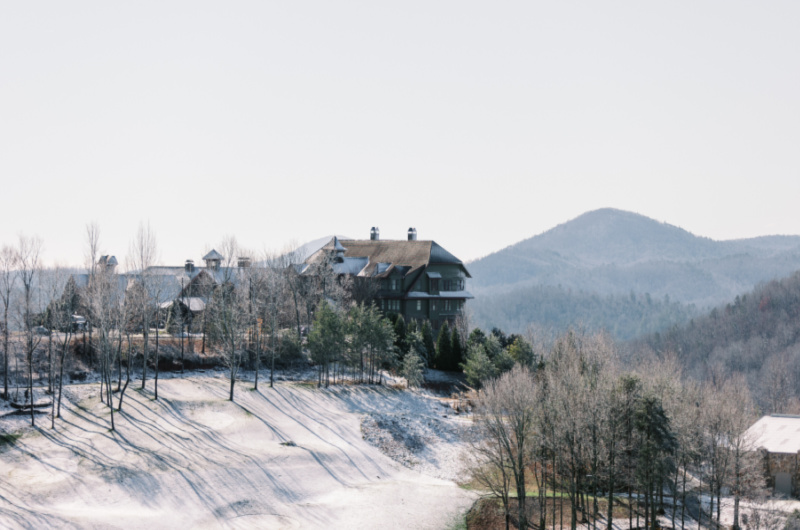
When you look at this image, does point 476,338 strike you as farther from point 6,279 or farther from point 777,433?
point 6,279

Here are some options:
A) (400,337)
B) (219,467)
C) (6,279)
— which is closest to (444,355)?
(400,337)

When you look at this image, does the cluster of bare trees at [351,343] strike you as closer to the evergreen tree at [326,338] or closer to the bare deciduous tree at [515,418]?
the evergreen tree at [326,338]

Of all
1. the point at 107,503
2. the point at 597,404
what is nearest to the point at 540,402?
the point at 597,404

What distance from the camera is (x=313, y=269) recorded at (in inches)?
3137

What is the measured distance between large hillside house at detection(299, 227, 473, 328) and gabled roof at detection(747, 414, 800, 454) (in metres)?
36.7

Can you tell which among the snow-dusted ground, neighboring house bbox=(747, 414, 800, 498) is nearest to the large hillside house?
the snow-dusted ground

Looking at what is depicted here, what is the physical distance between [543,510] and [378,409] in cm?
2100

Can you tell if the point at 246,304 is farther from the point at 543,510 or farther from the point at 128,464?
the point at 543,510

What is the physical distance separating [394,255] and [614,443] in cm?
5254

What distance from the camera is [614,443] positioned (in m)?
34.7

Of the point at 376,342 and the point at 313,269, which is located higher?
the point at 313,269

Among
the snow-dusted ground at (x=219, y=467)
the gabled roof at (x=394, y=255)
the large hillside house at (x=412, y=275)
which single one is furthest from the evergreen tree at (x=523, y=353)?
the gabled roof at (x=394, y=255)

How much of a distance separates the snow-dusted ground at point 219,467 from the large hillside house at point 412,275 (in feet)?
94.1

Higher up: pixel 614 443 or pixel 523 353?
pixel 523 353
